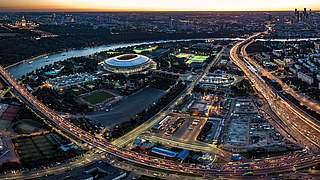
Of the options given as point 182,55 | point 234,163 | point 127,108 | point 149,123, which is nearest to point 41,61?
point 182,55

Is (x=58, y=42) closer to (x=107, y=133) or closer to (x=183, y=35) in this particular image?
(x=183, y=35)

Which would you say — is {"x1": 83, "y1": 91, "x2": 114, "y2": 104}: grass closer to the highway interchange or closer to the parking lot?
the parking lot

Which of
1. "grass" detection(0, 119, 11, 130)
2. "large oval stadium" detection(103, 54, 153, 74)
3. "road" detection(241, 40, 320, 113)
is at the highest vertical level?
"large oval stadium" detection(103, 54, 153, 74)

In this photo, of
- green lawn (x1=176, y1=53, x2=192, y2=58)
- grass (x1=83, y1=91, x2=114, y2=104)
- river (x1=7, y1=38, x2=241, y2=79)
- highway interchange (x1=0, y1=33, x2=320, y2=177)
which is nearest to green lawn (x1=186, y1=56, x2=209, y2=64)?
green lawn (x1=176, y1=53, x2=192, y2=58)

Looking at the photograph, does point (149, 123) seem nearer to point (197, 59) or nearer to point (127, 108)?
point (127, 108)

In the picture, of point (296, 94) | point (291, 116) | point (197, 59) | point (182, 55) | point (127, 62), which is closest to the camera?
point (291, 116)

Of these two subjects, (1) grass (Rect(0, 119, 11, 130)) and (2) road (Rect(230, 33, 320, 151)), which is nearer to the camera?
(2) road (Rect(230, 33, 320, 151))
